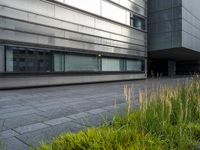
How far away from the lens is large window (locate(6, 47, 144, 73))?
11.8m

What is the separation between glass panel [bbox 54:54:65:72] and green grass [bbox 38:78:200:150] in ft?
34.6

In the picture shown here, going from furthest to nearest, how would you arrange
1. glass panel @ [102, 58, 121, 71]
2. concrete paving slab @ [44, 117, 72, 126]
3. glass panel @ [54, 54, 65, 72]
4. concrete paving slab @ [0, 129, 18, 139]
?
glass panel @ [102, 58, 121, 71]
glass panel @ [54, 54, 65, 72]
concrete paving slab @ [44, 117, 72, 126]
concrete paving slab @ [0, 129, 18, 139]

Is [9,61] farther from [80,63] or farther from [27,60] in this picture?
[80,63]

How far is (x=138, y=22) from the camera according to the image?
23.2 m

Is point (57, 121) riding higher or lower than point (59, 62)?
lower

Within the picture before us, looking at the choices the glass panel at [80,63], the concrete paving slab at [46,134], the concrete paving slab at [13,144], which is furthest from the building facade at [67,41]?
the concrete paving slab at [13,144]

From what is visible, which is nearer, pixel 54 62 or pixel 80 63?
pixel 54 62

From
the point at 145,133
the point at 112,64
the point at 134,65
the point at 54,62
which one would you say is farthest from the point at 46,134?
the point at 134,65

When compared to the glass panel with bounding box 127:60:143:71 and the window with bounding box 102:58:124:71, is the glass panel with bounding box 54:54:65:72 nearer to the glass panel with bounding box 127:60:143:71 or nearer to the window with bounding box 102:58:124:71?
the window with bounding box 102:58:124:71

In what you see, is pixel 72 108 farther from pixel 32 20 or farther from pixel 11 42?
pixel 32 20

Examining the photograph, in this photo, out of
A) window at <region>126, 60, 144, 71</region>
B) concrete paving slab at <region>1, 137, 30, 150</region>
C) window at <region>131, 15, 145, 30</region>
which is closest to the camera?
concrete paving slab at <region>1, 137, 30, 150</region>

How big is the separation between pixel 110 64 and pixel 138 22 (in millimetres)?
7176

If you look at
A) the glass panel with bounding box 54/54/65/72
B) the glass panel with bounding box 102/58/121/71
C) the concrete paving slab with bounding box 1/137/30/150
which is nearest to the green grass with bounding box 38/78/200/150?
the concrete paving slab with bounding box 1/137/30/150

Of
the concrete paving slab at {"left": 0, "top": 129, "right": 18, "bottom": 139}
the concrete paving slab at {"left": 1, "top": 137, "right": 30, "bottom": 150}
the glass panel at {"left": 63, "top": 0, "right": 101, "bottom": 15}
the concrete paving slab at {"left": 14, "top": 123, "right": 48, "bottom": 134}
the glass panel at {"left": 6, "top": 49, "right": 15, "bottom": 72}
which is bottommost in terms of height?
the concrete paving slab at {"left": 1, "top": 137, "right": 30, "bottom": 150}
